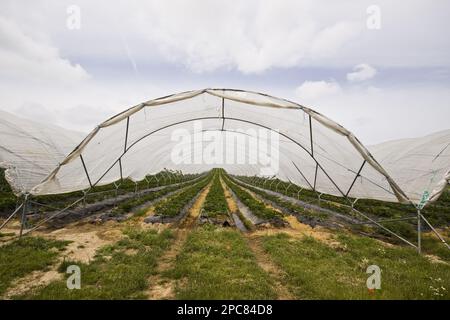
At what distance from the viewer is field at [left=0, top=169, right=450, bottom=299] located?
16.5 feet

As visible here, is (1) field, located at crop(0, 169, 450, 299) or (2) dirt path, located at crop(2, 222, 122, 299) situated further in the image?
(2) dirt path, located at crop(2, 222, 122, 299)

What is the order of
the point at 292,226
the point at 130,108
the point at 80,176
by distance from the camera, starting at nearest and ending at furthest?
the point at 130,108 < the point at 80,176 < the point at 292,226

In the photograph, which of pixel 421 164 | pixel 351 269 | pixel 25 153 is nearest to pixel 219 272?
pixel 351 269

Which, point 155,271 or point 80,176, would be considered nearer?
point 155,271

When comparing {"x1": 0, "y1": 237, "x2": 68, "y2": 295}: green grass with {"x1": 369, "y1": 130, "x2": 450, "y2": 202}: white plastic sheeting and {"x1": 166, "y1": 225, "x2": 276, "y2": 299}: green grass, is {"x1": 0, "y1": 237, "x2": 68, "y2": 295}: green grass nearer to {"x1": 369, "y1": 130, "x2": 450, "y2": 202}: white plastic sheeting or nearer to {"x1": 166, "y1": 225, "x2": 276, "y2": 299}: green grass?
{"x1": 166, "y1": 225, "x2": 276, "y2": 299}: green grass

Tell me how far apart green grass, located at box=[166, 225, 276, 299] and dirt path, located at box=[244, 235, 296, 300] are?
0.56 feet

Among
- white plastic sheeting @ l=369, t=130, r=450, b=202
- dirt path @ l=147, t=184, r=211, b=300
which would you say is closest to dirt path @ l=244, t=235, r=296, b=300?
dirt path @ l=147, t=184, r=211, b=300

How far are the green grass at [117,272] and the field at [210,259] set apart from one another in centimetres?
2

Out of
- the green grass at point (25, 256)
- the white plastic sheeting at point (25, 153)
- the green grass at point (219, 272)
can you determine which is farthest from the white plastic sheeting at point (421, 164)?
the white plastic sheeting at point (25, 153)

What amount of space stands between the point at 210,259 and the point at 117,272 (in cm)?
202
